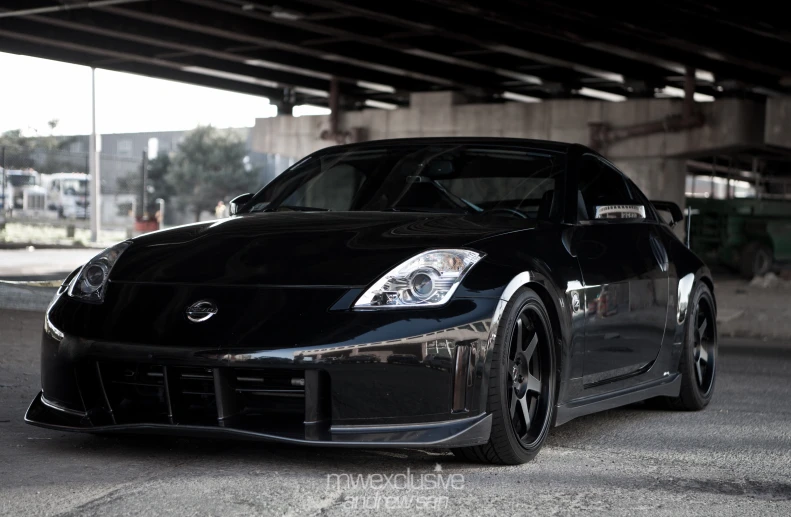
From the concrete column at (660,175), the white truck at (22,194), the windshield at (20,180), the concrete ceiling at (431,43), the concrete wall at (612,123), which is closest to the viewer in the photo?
the concrete ceiling at (431,43)

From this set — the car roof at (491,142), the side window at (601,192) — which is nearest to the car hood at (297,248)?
the side window at (601,192)

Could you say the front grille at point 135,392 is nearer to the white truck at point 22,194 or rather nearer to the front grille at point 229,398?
the front grille at point 229,398

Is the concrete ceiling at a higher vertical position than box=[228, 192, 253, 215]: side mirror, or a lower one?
higher

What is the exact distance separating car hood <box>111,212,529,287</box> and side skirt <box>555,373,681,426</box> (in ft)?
2.49

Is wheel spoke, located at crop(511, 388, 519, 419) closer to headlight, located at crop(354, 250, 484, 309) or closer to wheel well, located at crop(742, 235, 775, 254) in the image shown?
headlight, located at crop(354, 250, 484, 309)

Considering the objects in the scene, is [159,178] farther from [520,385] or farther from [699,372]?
[520,385]

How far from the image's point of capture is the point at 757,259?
25.7 meters

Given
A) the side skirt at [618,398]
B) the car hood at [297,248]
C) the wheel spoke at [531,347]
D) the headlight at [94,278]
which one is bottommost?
the side skirt at [618,398]

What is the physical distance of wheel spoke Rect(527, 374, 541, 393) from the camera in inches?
171

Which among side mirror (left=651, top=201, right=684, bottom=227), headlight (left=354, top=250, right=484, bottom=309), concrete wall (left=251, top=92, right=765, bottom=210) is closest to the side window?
side mirror (left=651, top=201, right=684, bottom=227)

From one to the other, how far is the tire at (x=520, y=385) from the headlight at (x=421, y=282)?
0.23 m

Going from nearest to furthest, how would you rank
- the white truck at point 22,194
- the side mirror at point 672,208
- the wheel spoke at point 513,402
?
the wheel spoke at point 513,402 → the side mirror at point 672,208 → the white truck at point 22,194

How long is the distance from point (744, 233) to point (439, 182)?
73.9 ft

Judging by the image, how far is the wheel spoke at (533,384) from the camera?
14.2ft
